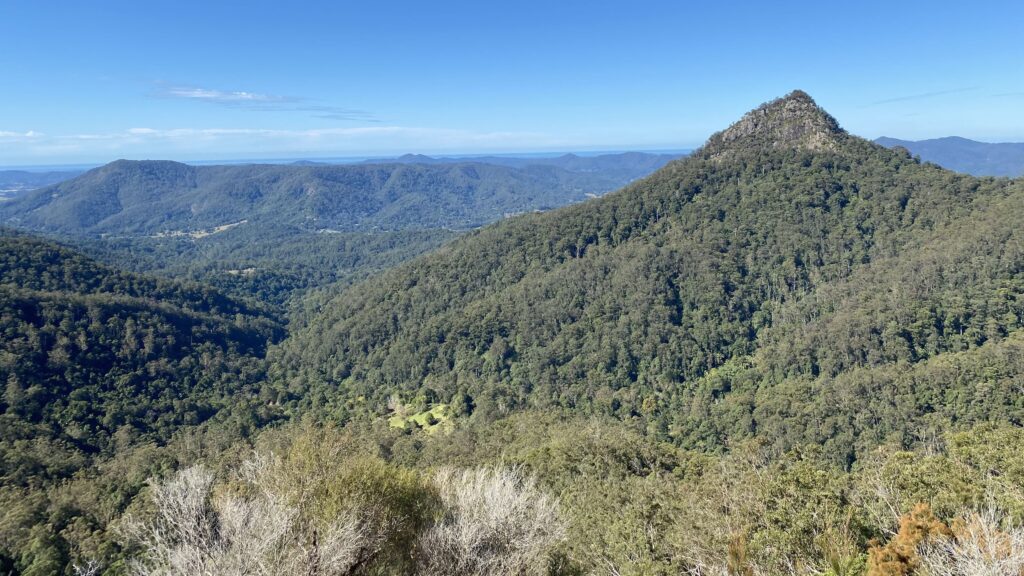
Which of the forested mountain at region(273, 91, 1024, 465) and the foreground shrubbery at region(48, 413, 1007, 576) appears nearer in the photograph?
the foreground shrubbery at region(48, 413, 1007, 576)

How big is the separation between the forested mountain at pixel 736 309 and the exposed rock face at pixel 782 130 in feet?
1.81

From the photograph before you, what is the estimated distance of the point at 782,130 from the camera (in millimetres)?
123750

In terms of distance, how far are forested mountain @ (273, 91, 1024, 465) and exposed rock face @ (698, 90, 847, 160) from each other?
0.55m

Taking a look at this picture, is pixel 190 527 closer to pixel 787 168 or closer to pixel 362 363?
pixel 362 363

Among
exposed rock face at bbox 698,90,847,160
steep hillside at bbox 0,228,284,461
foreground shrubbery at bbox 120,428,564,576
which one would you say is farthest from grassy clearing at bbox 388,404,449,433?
exposed rock face at bbox 698,90,847,160

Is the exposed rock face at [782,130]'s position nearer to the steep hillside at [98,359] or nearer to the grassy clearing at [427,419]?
the grassy clearing at [427,419]

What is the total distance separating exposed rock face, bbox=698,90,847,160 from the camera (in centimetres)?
11862

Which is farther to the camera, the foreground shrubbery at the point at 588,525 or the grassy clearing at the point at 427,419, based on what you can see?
the grassy clearing at the point at 427,419

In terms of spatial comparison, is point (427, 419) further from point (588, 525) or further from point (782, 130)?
point (782, 130)

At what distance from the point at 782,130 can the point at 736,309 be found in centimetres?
6113

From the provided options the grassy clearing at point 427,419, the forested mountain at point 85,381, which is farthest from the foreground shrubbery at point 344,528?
the grassy clearing at point 427,419

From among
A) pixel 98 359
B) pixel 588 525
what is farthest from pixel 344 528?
pixel 98 359

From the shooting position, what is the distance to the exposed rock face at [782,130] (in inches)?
4670

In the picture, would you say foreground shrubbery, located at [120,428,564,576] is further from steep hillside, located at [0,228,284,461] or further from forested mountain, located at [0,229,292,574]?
steep hillside, located at [0,228,284,461]
